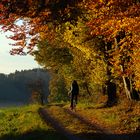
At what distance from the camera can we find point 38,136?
1112 inches

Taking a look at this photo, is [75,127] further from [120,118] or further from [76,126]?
[120,118]

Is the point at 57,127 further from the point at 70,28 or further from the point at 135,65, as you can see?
the point at 70,28

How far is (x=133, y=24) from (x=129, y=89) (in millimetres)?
13693

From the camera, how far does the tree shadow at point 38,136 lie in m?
27.0

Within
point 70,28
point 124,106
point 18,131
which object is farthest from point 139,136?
point 70,28

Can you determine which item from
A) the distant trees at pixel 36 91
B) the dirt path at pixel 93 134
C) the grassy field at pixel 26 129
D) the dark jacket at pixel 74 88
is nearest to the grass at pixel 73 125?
the dirt path at pixel 93 134

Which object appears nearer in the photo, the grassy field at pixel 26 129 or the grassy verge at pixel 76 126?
the grassy verge at pixel 76 126

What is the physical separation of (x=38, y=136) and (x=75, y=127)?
2.95 metres

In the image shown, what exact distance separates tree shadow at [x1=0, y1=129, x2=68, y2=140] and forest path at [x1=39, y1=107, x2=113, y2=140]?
0.53 m

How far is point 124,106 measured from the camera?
3881cm

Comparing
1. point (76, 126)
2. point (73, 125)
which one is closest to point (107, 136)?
point (76, 126)

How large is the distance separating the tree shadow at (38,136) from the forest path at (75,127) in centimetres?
53

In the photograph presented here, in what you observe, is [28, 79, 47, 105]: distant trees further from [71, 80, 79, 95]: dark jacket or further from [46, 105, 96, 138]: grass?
[46, 105, 96, 138]: grass

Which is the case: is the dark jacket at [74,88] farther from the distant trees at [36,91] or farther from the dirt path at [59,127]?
the distant trees at [36,91]
